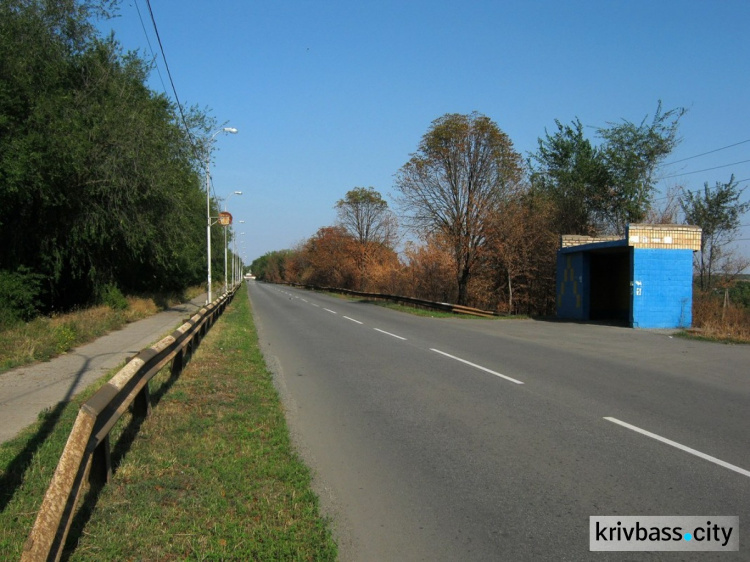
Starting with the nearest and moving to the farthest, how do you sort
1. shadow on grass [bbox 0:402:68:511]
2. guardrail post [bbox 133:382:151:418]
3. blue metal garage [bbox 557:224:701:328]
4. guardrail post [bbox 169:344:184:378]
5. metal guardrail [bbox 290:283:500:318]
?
shadow on grass [bbox 0:402:68:511] → guardrail post [bbox 133:382:151:418] → guardrail post [bbox 169:344:184:378] → blue metal garage [bbox 557:224:701:328] → metal guardrail [bbox 290:283:500:318]

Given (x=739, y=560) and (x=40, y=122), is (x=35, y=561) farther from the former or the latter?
(x=40, y=122)

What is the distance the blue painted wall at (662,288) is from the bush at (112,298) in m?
19.7

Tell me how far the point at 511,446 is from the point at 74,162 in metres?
14.9

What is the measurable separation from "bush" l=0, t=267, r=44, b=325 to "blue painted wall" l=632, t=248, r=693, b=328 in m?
19.4

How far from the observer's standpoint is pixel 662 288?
21.5 meters

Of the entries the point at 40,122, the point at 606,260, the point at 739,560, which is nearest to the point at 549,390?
the point at 739,560

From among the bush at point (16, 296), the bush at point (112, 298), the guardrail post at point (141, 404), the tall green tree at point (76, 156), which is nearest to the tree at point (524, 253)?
the tall green tree at point (76, 156)

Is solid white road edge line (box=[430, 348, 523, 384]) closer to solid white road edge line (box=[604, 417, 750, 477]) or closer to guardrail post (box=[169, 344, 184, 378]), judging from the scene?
solid white road edge line (box=[604, 417, 750, 477])

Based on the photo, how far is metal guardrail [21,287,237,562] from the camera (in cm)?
321

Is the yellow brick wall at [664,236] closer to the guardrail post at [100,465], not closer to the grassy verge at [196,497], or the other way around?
the grassy verge at [196,497]

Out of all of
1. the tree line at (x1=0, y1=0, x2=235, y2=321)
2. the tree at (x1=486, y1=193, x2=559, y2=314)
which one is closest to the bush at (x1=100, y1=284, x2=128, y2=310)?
the tree line at (x1=0, y1=0, x2=235, y2=321)

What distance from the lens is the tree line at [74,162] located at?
15.3 meters

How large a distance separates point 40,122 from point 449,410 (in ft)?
46.1

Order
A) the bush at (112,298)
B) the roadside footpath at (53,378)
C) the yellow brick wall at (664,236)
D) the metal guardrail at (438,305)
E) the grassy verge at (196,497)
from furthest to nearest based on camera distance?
1. the metal guardrail at (438,305)
2. the bush at (112,298)
3. the yellow brick wall at (664,236)
4. the roadside footpath at (53,378)
5. the grassy verge at (196,497)
